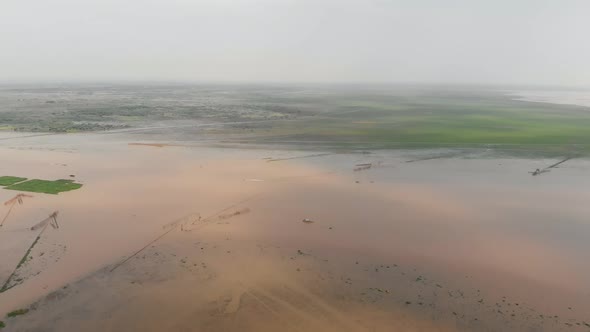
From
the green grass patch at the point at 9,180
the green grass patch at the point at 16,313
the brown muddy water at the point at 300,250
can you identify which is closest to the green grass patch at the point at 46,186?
the green grass patch at the point at 9,180

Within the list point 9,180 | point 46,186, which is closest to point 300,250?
point 46,186

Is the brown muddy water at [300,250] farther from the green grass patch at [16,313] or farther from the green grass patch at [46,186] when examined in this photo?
the green grass patch at [46,186]

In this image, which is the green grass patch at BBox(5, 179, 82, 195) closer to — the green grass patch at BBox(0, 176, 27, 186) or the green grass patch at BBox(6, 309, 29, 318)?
the green grass patch at BBox(0, 176, 27, 186)

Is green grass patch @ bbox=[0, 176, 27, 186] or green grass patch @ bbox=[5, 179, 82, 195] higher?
green grass patch @ bbox=[0, 176, 27, 186]

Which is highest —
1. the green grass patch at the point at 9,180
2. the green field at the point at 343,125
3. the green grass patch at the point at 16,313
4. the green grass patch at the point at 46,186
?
the green field at the point at 343,125

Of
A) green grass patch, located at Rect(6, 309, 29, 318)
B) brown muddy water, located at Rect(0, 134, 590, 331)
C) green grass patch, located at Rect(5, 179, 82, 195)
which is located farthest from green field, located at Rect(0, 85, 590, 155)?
green grass patch, located at Rect(6, 309, 29, 318)
